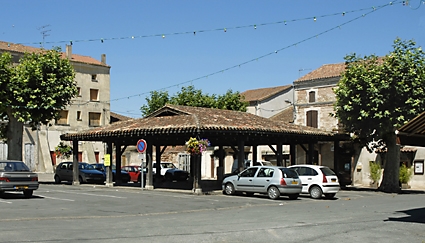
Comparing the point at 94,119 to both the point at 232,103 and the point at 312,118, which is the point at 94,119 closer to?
the point at 232,103

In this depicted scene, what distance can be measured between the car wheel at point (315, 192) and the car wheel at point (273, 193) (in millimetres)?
2551

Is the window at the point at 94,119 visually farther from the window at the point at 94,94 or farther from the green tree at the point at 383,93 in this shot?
the green tree at the point at 383,93

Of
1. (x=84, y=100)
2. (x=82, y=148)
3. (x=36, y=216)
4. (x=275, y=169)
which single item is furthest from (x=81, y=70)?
(x=36, y=216)

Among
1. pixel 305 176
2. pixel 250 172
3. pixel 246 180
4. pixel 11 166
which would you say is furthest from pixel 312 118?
pixel 11 166

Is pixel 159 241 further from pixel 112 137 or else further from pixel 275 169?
pixel 112 137

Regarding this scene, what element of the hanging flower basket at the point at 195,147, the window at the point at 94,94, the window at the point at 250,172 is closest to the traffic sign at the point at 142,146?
the hanging flower basket at the point at 195,147

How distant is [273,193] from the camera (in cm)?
2466

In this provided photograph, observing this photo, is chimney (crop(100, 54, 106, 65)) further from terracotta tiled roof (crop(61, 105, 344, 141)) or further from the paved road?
the paved road

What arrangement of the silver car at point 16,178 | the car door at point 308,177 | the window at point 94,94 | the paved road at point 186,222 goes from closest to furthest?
the paved road at point 186,222 < the silver car at point 16,178 < the car door at point 308,177 < the window at point 94,94

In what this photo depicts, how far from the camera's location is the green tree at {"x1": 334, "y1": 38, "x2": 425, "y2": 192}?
31.3m

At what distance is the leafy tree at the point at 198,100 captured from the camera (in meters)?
54.2

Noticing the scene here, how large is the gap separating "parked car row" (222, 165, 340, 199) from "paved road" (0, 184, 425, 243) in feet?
5.11

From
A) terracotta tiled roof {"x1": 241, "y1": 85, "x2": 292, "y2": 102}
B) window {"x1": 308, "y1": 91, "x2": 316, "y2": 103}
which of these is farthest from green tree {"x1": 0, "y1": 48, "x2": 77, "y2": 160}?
terracotta tiled roof {"x1": 241, "y1": 85, "x2": 292, "y2": 102}

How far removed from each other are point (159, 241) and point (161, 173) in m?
31.5
